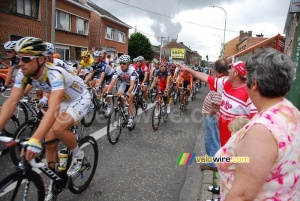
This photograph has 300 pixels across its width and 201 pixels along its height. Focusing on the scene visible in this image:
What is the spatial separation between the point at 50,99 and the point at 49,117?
10.3 inches

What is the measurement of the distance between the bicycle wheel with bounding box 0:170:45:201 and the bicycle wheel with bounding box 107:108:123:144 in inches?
121

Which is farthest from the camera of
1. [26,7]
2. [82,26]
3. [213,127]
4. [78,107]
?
[82,26]

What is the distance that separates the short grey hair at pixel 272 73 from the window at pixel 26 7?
20980 mm

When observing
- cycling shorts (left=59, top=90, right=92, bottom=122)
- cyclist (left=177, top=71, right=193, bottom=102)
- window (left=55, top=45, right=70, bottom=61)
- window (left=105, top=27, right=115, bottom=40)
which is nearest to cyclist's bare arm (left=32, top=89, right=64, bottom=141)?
cycling shorts (left=59, top=90, right=92, bottom=122)

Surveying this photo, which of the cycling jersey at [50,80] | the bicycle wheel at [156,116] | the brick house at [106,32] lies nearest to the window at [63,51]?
the brick house at [106,32]

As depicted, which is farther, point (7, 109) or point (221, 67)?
point (221, 67)

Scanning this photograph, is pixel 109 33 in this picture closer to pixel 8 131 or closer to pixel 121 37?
pixel 121 37

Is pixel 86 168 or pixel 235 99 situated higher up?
pixel 235 99

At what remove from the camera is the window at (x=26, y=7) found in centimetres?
1852

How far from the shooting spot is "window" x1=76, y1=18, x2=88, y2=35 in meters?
27.1

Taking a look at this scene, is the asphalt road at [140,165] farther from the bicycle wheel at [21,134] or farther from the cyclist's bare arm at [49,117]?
the cyclist's bare arm at [49,117]

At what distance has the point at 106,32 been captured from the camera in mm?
32906

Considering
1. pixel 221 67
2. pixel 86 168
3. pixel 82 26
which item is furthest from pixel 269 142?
pixel 82 26

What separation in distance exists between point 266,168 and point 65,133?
2.41m
